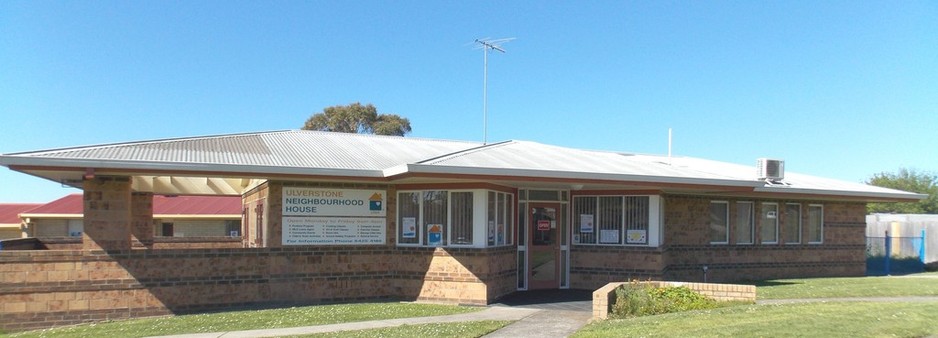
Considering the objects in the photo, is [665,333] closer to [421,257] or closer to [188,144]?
[421,257]

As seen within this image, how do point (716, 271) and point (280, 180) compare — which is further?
point (716, 271)

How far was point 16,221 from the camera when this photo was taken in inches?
1713

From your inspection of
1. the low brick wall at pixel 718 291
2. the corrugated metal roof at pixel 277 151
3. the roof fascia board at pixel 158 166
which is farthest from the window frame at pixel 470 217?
the low brick wall at pixel 718 291

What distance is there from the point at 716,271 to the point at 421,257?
27.8 ft

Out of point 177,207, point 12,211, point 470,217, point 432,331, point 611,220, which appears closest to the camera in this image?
point 432,331

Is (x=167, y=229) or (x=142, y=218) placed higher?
(x=142, y=218)

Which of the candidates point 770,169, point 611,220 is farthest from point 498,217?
point 770,169

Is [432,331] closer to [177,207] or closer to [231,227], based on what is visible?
[231,227]

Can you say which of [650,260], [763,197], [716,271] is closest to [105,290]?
[650,260]

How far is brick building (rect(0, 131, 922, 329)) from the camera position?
13.3 m

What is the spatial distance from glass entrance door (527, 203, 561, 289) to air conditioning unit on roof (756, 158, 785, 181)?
6.61 meters

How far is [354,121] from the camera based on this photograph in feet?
169

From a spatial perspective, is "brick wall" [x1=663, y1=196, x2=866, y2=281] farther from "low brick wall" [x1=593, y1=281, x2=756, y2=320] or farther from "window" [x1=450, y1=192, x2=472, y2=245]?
"window" [x1=450, y1=192, x2=472, y2=245]

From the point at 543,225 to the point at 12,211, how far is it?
133ft
